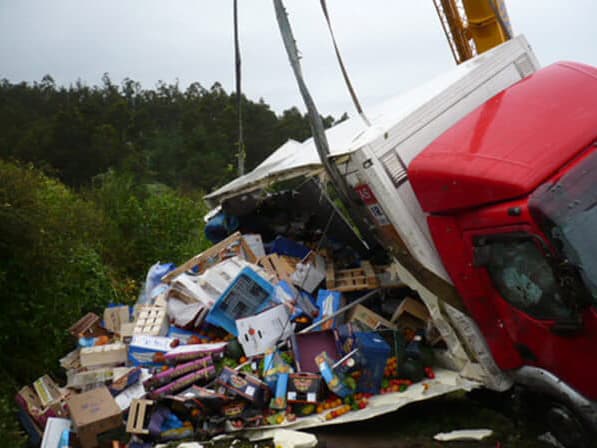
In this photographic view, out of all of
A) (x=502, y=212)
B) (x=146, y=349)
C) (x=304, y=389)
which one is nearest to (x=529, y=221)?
(x=502, y=212)

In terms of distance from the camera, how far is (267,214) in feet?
28.1

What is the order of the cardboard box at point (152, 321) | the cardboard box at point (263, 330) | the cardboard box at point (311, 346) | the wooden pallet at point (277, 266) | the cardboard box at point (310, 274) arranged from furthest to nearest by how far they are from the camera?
the wooden pallet at point (277, 266), the cardboard box at point (310, 274), the cardboard box at point (152, 321), the cardboard box at point (263, 330), the cardboard box at point (311, 346)

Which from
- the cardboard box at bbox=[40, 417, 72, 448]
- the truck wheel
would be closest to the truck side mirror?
the truck wheel

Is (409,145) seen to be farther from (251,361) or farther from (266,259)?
(266,259)

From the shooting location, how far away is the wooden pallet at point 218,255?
746cm

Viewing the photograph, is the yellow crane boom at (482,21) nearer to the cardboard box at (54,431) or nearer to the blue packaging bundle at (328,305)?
the blue packaging bundle at (328,305)

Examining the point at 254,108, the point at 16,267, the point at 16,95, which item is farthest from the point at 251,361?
the point at 16,95

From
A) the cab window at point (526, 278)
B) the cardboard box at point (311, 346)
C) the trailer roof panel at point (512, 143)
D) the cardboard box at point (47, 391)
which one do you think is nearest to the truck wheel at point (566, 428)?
the cab window at point (526, 278)

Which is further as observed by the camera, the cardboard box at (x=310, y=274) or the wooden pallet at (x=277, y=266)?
the wooden pallet at (x=277, y=266)

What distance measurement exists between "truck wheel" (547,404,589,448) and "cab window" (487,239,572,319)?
2.16 feet

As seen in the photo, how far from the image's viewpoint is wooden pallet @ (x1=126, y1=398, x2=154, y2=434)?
4.95 m

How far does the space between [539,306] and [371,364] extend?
2.00m

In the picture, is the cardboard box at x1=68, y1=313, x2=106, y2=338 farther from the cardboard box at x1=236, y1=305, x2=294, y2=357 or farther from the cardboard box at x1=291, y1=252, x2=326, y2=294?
the cardboard box at x1=291, y1=252, x2=326, y2=294

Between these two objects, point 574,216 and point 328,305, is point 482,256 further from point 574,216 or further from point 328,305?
point 328,305
